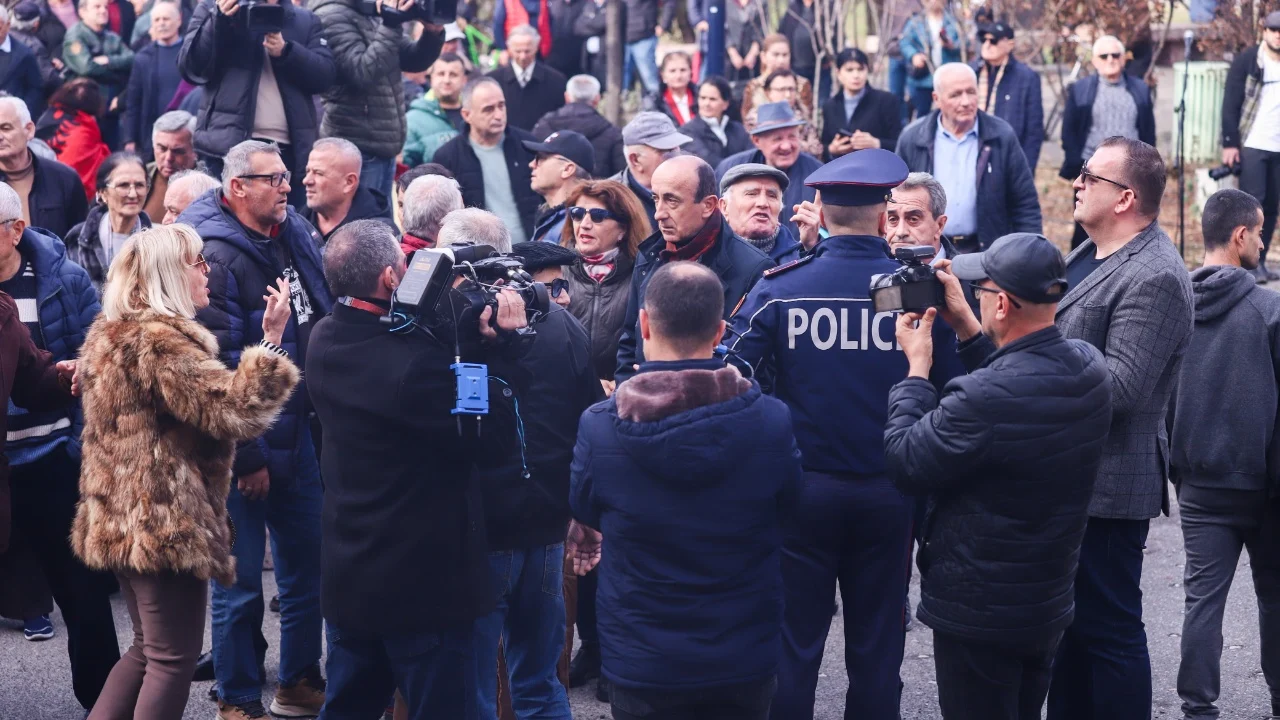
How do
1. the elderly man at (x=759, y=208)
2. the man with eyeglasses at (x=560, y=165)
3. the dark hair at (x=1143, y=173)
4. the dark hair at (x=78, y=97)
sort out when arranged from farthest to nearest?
the dark hair at (x=78, y=97), the man with eyeglasses at (x=560, y=165), the elderly man at (x=759, y=208), the dark hair at (x=1143, y=173)

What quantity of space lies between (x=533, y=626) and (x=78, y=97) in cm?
650

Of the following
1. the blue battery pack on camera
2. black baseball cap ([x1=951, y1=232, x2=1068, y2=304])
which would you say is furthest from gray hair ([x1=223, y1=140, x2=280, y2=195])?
black baseball cap ([x1=951, y1=232, x2=1068, y2=304])

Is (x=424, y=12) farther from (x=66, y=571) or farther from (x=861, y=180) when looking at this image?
(x=861, y=180)

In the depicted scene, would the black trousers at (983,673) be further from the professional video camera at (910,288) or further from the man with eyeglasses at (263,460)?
the man with eyeglasses at (263,460)

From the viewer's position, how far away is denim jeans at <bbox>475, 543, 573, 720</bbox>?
4707 millimetres

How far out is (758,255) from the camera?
5.63 m

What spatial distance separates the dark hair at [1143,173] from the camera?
4766mm

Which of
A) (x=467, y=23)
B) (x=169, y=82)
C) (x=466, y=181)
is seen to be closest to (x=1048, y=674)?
(x=466, y=181)

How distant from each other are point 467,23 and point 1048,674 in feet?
44.7

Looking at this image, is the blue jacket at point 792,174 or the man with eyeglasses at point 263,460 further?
the blue jacket at point 792,174

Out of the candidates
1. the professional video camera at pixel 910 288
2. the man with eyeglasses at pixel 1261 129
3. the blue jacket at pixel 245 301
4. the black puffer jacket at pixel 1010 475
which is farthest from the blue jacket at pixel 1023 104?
the black puffer jacket at pixel 1010 475

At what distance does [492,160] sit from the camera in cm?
916

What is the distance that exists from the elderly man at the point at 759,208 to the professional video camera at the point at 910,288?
2.24 m

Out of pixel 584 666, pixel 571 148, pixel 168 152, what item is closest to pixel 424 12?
pixel 571 148
